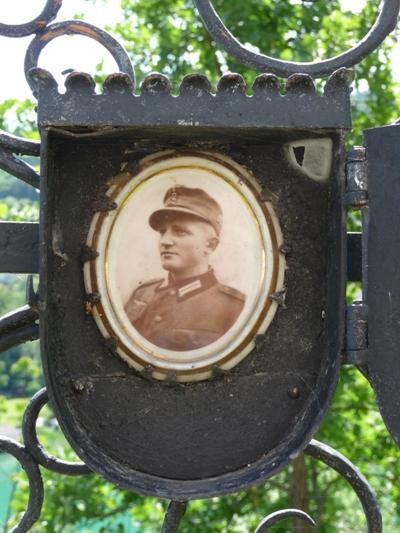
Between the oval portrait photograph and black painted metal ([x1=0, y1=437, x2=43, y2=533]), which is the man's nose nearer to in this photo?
the oval portrait photograph

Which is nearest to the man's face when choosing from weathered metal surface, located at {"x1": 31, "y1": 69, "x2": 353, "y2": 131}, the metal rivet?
weathered metal surface, located at {"x1": 31, "y1": 69, "x2": 353, "y2": 131}

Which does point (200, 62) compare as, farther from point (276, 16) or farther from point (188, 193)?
point (188, 193)

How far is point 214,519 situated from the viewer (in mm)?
6352

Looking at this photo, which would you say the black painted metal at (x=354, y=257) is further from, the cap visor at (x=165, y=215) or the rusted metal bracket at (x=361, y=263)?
the cap visor at (x=165, y=215)

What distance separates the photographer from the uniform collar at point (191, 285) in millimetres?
2277

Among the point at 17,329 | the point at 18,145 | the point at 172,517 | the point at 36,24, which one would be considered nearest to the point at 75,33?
the point at 36,24

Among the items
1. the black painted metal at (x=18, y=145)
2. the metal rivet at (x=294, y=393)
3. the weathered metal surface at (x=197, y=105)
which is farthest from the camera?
the black painted metal at (x=18, y=145)

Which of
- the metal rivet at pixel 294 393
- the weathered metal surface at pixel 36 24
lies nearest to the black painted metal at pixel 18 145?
the weathered metal surface at pixel 36 24

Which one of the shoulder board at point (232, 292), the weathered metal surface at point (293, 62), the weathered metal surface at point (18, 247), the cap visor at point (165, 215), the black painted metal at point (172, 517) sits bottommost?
the black painted metal at point (172, 517)

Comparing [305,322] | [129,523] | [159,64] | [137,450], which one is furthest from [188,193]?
[129,523]

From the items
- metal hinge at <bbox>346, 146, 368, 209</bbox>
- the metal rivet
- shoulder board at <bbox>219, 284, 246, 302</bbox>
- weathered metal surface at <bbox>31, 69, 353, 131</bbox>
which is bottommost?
the metal rivet

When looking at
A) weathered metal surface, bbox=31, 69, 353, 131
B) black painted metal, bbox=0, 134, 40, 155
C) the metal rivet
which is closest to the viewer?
weathered metal surface, bbox=31, 69, 353, 131

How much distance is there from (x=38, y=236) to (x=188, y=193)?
0.33m

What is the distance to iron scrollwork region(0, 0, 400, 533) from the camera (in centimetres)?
238
